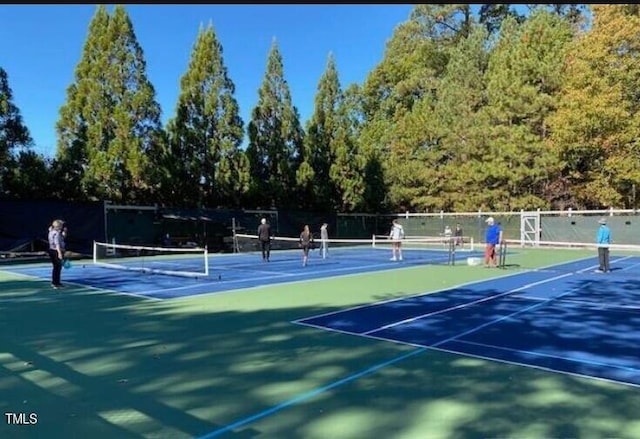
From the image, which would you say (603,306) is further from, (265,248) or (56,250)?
(265,248)

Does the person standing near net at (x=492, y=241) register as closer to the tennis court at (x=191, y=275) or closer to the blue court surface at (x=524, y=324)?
the tennis court at (x=191, y=275)

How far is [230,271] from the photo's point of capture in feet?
52.5

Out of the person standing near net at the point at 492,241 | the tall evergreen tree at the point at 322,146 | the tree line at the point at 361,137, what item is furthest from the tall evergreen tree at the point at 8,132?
the person standing near net at the point at 492,241

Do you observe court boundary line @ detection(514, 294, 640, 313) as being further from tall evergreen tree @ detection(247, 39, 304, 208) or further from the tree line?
tall evergreen tree @ detection(247, 39, 304, 208)

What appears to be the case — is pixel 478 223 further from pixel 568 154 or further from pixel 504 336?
pixel 504 336

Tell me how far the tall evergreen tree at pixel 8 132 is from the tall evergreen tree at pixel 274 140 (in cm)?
1155

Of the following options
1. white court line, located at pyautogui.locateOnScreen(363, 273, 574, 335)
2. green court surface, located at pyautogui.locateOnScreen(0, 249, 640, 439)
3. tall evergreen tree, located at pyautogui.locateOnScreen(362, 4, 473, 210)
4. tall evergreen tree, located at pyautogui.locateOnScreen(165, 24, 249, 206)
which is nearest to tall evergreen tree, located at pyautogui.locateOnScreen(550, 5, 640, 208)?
tall evergreen tree, located at pyautogui.locateOnScreen(362, 4, 473, 210)

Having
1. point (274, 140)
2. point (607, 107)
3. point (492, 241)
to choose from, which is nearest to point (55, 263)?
point (492, 241)

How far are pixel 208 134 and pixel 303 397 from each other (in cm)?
2624

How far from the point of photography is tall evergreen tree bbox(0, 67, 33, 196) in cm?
2255

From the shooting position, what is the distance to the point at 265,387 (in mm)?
4953

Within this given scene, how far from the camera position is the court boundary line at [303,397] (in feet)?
13.1

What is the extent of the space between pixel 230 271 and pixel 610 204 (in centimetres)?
2408

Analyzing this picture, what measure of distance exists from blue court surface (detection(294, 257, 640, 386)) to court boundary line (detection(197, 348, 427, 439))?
34.9 inches
